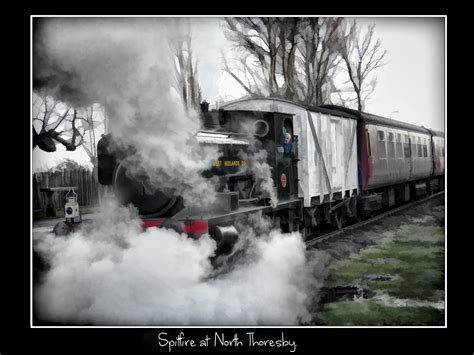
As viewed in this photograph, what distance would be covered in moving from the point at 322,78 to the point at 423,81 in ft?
5.14

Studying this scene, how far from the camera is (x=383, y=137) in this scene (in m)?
10.9

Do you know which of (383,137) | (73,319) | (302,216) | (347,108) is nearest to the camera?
(73,319)

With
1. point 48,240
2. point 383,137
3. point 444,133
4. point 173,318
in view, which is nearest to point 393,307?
point 444,133

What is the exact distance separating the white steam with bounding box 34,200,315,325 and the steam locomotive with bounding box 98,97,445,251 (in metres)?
0.30

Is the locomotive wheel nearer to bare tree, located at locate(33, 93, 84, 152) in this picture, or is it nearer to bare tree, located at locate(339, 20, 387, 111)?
bare tree, located at locate(33, 93, 84, 152)

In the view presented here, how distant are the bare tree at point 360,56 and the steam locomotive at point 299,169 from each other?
1081mm

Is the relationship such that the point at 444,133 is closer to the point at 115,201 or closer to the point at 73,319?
the point at 115,201

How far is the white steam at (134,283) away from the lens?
627 cm

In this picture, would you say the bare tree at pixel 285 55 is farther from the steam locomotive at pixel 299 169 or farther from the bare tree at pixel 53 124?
the bare tree at pixel 53 124

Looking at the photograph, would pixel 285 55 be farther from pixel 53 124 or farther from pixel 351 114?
pixel 53 124

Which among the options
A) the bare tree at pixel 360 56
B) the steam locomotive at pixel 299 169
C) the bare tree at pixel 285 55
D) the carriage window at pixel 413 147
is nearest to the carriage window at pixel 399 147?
the steam locomotive at pixel 299 169

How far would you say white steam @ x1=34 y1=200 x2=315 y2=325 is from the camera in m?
6.27

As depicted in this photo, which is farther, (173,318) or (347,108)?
(347,108)

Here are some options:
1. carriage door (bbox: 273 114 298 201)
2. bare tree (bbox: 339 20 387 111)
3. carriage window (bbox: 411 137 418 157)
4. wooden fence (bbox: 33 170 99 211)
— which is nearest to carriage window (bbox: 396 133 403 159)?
carriage window (bbox: 411 137 418 157)
